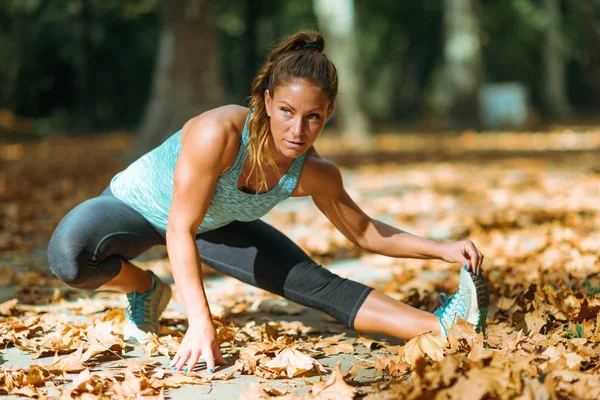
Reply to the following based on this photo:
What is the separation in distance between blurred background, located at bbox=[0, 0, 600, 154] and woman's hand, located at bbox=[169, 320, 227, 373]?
8825mm

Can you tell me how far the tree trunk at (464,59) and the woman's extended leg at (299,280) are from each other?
16.8m

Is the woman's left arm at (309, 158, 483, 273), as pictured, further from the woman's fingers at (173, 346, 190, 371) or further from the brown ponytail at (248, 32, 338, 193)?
the woman's fingers at (173, 346, 190, 371)

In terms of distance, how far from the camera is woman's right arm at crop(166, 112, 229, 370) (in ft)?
9.13

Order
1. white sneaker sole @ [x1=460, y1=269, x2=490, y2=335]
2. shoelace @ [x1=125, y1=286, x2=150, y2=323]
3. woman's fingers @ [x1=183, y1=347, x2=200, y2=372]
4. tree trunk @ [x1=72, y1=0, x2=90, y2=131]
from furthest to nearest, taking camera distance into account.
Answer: tree trunk @ [x1=72, y1=0, x2=90, y2=131] < shoelace @ [x1=125, y1=286, x2=150, y2=323] < white sneaker sole @ [x1=460, y1=269, x2=490, y2=335] < woman's fingers @ [x1=183, y1=347, x2=200, y2=372]

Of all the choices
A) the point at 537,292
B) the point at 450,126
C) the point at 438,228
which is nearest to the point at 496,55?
the point at 450,126

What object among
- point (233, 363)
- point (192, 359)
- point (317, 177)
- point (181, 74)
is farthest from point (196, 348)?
point (181, 74)

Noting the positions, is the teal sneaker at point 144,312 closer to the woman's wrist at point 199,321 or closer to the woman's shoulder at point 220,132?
the woman's wrist at point 199,321

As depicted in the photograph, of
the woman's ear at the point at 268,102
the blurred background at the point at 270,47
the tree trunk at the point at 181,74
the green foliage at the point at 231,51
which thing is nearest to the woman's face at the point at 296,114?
the woman's ear at the point at 268,102

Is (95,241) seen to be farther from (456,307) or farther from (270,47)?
(456,307)

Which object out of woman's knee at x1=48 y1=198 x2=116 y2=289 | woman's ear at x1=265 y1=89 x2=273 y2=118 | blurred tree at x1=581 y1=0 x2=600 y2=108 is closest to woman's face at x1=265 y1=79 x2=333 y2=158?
woman's ear at x1=265 y1=89 x2=273 y2=118

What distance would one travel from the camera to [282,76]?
279 centimetres

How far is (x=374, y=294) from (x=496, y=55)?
36163mm

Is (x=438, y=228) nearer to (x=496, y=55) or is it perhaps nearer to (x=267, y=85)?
(x=267, y=85)

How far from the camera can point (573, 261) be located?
14.7 feet
